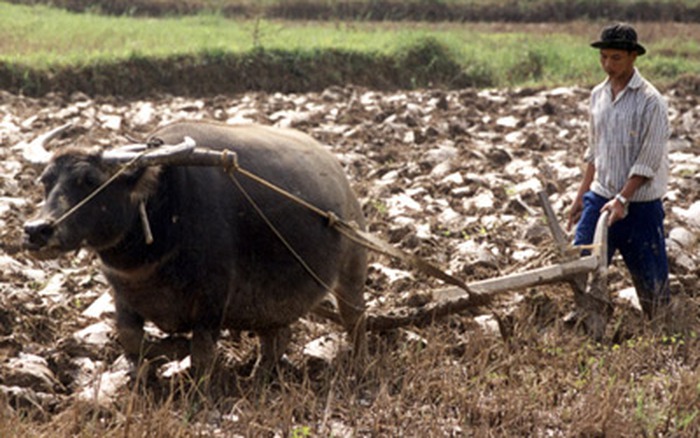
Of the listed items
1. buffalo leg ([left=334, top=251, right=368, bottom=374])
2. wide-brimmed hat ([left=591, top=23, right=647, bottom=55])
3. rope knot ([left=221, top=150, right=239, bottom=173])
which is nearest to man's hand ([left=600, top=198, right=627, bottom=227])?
wide-brimmed hat ([left=591, top=23, right=647, bottom=55])

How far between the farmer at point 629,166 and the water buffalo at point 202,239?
55.8 inches

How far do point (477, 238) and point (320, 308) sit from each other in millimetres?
1987

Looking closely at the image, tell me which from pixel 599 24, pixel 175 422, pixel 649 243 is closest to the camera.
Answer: pixel 175 422

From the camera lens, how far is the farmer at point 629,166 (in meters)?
4.80

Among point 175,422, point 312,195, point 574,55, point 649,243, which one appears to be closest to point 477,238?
point 649,243

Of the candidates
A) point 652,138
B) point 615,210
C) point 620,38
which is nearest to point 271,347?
point 615,210

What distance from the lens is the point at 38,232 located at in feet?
12.6

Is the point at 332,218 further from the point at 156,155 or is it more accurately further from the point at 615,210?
the point at 615,210

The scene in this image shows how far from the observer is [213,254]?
426 centimetres

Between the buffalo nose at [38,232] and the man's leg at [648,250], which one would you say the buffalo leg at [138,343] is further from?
the man's leg at [648,250]

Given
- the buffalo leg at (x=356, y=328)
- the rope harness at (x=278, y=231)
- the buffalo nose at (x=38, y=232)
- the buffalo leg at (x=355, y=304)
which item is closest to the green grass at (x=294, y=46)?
the buffalo leg at (x=355, y=304)

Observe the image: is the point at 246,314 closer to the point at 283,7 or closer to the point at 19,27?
the point at 19,27

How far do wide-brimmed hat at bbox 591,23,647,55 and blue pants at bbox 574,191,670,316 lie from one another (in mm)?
799

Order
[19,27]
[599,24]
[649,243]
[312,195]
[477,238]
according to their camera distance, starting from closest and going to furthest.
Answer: [312,195] < [649,243] < [477,238] < [19,27] < [599,24]
